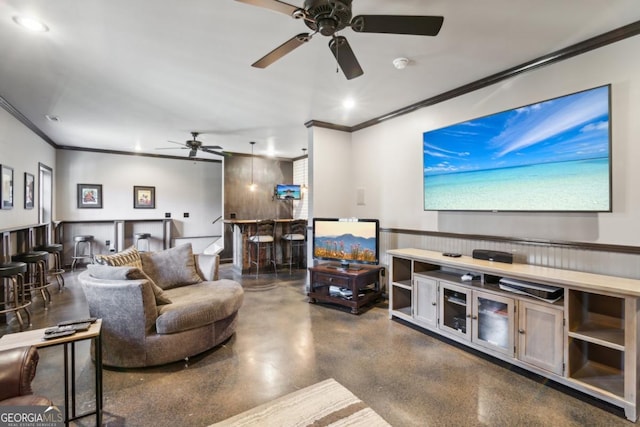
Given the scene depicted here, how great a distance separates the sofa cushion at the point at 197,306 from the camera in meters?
2.51

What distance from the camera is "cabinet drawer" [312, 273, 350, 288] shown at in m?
3.88

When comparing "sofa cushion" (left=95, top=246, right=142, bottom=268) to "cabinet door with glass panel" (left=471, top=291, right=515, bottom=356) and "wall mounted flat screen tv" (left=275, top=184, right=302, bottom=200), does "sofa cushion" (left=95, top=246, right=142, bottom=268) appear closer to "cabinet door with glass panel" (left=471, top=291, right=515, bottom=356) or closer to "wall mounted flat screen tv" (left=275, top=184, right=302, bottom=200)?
"cabinet door with glass panel" (left=471, top=291, right=515, bottom=356)

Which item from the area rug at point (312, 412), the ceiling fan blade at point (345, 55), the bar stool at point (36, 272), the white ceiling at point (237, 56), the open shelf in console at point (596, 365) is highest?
the white ceiling at point (237, 56)

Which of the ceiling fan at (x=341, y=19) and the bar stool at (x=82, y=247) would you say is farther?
the bar stool at (x=82, y=247)

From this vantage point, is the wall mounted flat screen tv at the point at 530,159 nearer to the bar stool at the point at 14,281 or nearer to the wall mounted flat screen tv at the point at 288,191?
the wall mounted flat screen tv at the point at 288,191

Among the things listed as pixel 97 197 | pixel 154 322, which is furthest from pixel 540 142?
pixel 97 197

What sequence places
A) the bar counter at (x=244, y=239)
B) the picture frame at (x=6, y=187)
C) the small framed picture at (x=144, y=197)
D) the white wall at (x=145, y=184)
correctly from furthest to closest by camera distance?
the small framed picture at (x=144, y=197) < the white wall at (x=145, y=184) < the bar counter at (x=244, y=239) < the picture frame at (x=6, y=187)

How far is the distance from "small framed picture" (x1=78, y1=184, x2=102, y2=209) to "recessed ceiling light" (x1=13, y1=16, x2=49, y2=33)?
556 centimetres

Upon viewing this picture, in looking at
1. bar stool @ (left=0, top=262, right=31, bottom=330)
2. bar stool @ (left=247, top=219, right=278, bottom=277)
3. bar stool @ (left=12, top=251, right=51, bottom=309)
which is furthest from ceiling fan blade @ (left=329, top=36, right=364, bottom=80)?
bar stool @ (left=12, top=251, right=51, bottom=309)

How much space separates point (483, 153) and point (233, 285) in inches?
120

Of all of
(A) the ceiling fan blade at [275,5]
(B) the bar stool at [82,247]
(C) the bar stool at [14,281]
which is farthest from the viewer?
(B) the bar stool at [82,247]

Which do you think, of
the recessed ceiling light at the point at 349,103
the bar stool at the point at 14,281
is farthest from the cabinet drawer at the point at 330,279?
the bar stool at the point at 14,281

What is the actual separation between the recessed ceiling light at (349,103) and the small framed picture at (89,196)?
6.36 meters

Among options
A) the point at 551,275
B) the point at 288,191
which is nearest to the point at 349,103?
the point at 551,275
